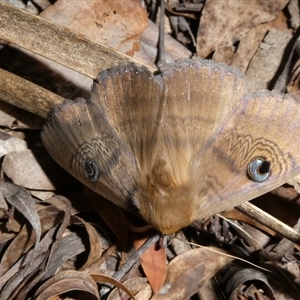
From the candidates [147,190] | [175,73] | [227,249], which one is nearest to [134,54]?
[175,73]

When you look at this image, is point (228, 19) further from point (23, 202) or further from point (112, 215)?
point (23, 202)

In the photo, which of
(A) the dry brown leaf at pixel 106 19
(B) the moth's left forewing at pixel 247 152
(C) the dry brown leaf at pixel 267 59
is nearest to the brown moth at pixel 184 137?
(B) the moth's left forewing at pixel 247 152

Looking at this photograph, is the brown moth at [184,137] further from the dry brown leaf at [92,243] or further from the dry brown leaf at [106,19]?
the dry brown leaf at [106,19]

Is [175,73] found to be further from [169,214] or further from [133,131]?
[169,214]

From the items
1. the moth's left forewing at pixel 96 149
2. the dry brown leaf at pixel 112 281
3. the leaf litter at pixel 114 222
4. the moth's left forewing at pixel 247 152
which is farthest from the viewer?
the leaf litter at pixel 114 222

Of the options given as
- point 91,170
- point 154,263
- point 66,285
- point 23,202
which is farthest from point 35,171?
point 154,263
